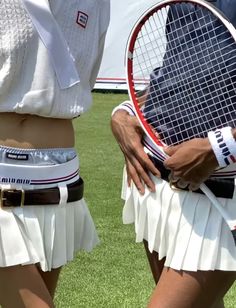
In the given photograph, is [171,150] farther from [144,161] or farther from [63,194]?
[63,194]

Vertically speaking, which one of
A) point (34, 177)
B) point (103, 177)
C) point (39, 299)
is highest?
point (34, 177)

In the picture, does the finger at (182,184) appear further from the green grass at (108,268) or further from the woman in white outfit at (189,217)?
the green grass at (108,268)

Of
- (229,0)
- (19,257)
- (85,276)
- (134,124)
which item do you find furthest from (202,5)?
(85,276)

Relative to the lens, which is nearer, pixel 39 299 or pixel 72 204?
pixel 39 299

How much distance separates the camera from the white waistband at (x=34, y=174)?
8.24ft

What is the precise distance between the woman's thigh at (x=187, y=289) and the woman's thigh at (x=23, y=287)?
37 cm

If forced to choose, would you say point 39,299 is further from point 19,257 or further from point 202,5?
point 202,5

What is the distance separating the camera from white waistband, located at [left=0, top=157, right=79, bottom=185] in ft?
8.24

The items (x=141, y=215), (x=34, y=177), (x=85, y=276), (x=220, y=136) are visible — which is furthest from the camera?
(x=85, y=276)

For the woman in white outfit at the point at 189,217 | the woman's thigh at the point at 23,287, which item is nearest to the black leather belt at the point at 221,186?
the woman in white outfit at the point at 189,217

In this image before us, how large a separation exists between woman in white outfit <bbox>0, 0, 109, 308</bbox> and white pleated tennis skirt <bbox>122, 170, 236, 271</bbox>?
11.1 inches

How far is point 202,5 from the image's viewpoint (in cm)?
241

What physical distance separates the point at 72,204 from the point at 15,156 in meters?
0.28

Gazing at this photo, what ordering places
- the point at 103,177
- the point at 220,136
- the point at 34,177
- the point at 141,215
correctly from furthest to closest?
the point at 103,177 → the point at 141,215 → the point at 34,177 → the point at 220,136
